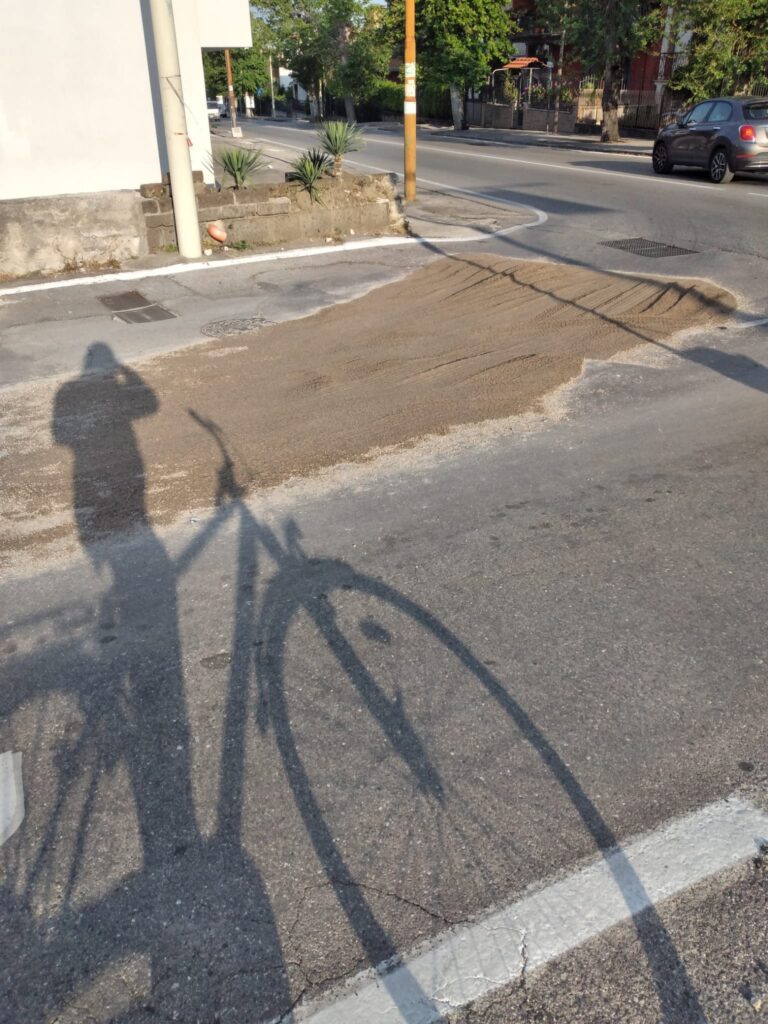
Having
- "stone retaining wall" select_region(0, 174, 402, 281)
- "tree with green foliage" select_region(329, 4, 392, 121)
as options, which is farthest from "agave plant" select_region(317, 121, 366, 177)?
"tree with green foliage" select_region(329, 4, 392, 121)

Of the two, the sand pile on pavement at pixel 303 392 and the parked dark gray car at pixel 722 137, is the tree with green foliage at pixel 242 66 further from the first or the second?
the sand pile on pavement at pixel 303 392

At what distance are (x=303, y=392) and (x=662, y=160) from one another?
18069 millimetres

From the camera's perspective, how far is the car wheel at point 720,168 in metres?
19.2

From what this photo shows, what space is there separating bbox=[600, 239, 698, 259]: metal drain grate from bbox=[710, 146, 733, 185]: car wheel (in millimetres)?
7807

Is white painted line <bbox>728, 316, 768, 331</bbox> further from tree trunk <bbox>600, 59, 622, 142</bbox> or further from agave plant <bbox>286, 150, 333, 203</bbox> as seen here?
tree trunk <bbox>600, 59, 622, 142</bbox>

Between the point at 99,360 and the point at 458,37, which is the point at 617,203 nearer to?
the point at 99,360

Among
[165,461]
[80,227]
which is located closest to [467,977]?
[165,461]

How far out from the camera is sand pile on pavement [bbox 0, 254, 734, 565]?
5707 millimetres

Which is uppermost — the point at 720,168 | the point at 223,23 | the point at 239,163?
the point at 223,23

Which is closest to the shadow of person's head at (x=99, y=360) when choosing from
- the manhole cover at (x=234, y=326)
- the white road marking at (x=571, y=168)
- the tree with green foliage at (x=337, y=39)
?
the manhole cover at (x=234, y=326)

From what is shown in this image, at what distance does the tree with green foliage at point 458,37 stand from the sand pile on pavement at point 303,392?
3707cm

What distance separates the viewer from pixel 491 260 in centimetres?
1220

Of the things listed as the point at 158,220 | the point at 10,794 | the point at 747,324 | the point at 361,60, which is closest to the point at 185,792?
the point at 10,794

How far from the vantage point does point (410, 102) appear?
17.1 m
